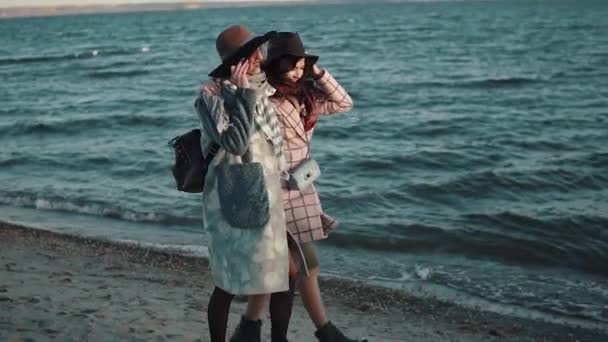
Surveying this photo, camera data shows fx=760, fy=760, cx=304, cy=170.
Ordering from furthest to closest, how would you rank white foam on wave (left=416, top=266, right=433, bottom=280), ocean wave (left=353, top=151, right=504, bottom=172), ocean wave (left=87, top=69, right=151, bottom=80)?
ocean wave (left=87, top=69, right=151, bottom=80)
ocean wave (left=353, top=151, right=504, bottom=172)
white foam on wave (left=416, top=266, right=433, bottom=280)

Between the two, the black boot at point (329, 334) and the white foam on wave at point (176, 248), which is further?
the white foam on wave at point (176, 248)

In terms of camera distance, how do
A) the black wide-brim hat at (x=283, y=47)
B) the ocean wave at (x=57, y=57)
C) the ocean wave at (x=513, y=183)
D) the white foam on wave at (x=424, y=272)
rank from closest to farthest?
1. the black wide-brim hat at (x=283, y=47)
2. the white foam on wave at (x=424, y=272)
3. the ocean wave at (x=513, y=183)
4. the ocean wave at (x=57, y=57)

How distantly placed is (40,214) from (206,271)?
3681 mm

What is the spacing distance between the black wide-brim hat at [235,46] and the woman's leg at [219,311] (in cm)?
100

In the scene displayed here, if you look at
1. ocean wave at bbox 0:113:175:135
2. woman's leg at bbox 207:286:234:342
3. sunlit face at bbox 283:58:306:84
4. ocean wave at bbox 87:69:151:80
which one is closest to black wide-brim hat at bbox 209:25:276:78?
sunlit face at bbox 283:58:306:84

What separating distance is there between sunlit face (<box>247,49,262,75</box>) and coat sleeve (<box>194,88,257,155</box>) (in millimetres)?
153

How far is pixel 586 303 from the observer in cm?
612

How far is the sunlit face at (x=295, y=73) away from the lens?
349 cm

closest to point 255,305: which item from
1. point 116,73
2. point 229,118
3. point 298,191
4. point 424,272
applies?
point 298,191

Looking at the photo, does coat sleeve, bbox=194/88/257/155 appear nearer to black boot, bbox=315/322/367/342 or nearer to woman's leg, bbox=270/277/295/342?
woman's leg, bbox=270/277/295/342

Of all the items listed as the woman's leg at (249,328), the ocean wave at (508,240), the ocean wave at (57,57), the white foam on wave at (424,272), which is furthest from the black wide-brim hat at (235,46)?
the ocean wave at (57,57)

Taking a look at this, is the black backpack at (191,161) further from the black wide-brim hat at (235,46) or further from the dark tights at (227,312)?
the dark tights at (227,312)

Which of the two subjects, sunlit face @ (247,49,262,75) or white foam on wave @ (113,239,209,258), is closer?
sunlit face @ (247,49,262,75)

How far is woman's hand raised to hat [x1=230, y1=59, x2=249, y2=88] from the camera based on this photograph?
10.5ft
